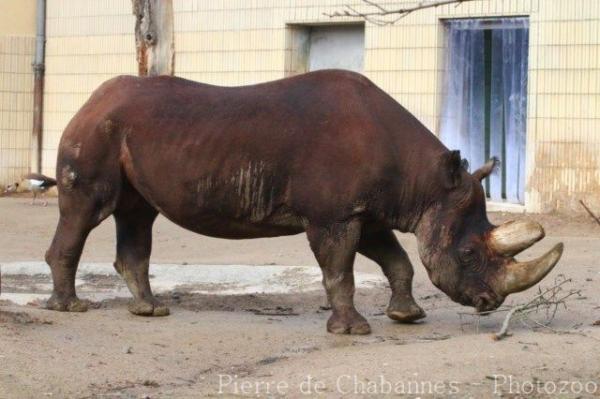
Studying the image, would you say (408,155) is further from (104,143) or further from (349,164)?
(104,143)

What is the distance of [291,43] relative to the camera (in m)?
17.1

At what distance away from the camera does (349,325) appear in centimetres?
869

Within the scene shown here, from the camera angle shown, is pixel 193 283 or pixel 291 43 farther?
pixel 291 43

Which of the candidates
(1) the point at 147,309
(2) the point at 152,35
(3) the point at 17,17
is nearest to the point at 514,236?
(1) the point at 147,309

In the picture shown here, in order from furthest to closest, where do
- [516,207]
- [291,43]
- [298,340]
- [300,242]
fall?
[291,43], [516,207], [300,242], [298,340]

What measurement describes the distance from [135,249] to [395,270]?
193 centimetres

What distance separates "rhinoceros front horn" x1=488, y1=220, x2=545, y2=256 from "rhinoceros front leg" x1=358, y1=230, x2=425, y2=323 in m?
0.82

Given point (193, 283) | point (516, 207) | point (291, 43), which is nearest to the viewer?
point (193, 283)

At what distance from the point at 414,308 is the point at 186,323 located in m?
1.55

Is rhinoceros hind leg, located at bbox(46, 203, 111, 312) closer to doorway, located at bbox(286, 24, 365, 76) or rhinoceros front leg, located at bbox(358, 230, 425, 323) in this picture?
rhinoceros front leg, located at bbox(358, 230, 425, 323)

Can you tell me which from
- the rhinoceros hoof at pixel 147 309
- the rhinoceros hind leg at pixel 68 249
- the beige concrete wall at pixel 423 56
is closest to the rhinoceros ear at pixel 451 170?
the rhinoceros hoof at pixel 147 309

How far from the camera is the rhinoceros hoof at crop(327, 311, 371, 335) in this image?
28.5ft

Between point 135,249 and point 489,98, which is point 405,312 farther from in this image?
point 489,98

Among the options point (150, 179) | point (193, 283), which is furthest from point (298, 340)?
point (193, 283)
